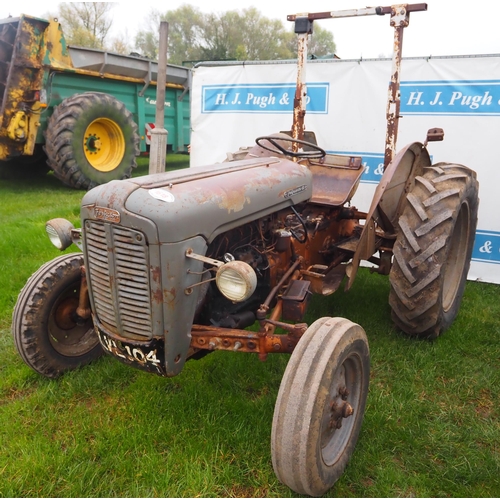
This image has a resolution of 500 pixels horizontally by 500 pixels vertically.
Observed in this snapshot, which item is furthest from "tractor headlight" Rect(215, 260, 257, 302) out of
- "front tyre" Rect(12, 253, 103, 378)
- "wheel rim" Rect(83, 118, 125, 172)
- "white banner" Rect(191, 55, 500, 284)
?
"wheel rim" Rect(83, 118, 125, 172)

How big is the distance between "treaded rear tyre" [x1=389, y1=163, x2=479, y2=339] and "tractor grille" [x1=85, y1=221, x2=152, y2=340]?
1.69 m

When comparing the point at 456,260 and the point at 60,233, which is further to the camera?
the point at 456,260

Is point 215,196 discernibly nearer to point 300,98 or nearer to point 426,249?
point 426,249

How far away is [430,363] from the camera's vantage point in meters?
3.26

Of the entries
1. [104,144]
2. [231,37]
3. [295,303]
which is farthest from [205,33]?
[295,303]

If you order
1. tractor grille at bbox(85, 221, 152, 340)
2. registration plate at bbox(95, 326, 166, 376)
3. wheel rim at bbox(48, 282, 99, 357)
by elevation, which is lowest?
wheel rim at bbox(48, 282, 99, 357)

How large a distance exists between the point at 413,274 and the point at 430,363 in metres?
0.62

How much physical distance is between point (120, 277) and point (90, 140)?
6914mm

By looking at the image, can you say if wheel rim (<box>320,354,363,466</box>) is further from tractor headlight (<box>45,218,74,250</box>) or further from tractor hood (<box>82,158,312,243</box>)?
tractor headlight (<box>45,218,74,250</box>)

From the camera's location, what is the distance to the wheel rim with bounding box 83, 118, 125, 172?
28.0 feet

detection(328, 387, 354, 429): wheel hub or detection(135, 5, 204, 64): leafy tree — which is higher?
detection(135, 5, 204, 64): leafy tree

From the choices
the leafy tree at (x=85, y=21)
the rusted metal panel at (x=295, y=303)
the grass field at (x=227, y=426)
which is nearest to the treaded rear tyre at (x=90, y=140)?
the grass field at (x=227, y=426)

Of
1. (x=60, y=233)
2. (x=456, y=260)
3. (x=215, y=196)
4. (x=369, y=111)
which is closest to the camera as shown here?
(x=215, y=196)

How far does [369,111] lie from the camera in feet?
17.2
